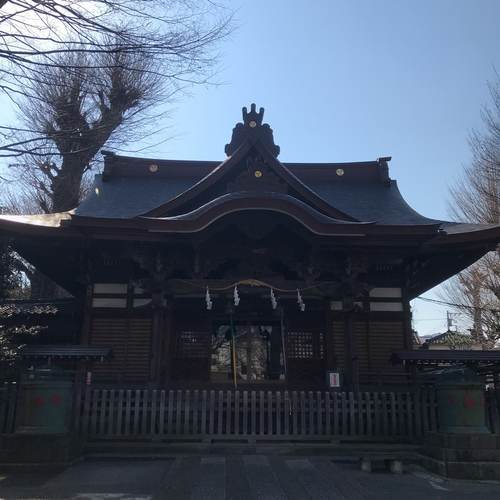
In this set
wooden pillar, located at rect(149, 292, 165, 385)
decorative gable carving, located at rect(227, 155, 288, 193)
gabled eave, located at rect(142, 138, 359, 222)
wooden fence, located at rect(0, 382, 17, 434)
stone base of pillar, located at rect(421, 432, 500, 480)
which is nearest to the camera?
stone base of pillar, located at rect(421, 432, 500, 480)

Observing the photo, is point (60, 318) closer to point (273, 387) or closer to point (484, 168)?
point (273, 387)

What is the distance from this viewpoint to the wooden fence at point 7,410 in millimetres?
8617

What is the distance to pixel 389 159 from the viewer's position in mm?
17016

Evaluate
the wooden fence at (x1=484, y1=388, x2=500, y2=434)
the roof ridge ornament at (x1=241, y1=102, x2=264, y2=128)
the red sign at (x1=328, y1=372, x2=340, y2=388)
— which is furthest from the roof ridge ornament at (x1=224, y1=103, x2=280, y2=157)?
the wooden fence at (x1=484, y1=388, x2=500, y2=434)

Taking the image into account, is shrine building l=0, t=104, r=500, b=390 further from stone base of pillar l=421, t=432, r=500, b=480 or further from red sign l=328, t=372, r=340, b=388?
stone base of pillar l=421, t=432, r=500, b=480

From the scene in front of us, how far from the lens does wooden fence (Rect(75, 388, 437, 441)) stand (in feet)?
31.4

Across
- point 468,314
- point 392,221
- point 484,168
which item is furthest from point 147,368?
point 468,314

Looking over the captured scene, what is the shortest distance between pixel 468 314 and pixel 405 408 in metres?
19.8

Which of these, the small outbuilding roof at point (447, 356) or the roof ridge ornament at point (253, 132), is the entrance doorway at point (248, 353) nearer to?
the small outbuilding roof at point (447, 356)

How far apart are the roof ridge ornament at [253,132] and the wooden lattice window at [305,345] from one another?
4648 mm

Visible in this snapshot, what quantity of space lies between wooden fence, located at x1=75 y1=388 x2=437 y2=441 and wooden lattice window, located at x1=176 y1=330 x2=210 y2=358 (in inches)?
88.0

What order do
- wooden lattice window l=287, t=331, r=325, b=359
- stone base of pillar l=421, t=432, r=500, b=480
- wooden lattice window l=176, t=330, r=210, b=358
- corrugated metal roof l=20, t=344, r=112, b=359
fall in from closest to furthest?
stone base of pillar l=421, t=432, r=500, b=480
corrugated metal roof l=20, t=344, r=112, b=359
wooden lattice window l=176, t=330, r=210, b=358
wooden lattice window l=287, t=331, r=325, b=359

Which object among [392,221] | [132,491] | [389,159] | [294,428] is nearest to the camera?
[132,491]

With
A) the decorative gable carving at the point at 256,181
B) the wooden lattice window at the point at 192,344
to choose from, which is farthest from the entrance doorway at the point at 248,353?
the decorative gable carving at the point at 256,181
